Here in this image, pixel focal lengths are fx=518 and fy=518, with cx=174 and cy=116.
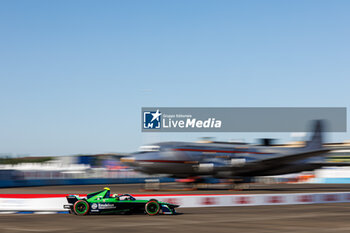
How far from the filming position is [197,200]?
23188 millimetres

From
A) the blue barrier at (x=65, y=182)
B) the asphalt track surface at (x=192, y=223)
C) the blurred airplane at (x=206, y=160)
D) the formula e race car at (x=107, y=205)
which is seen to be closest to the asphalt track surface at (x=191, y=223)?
the asphalt track surface at (x=192, y=223)

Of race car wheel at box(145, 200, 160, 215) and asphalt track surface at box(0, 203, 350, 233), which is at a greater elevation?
race car wheel at box(145, 200, 160, 215)

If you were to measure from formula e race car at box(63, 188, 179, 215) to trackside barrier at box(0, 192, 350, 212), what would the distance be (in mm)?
1907

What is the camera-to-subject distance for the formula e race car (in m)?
18.9

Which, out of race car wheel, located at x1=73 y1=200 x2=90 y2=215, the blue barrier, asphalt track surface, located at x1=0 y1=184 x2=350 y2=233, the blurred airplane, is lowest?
asphalt track surface, located at x1=0 y1=184 x2=350 y2=233

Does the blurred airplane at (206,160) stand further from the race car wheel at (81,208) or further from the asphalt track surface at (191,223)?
the race car wheel at (81,208)

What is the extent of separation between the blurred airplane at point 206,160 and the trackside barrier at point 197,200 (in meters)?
11.8

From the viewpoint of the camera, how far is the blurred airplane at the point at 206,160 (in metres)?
37.8

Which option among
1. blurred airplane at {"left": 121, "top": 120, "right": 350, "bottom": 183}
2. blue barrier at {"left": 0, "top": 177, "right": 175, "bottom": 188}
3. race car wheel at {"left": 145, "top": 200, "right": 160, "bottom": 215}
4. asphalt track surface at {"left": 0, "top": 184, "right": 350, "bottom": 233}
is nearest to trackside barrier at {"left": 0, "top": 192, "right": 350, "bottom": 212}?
asphalt track surface at {"left": 0, "top": 184, "right": 350, "bottom": 233}

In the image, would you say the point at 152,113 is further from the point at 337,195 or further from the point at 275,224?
the point at 275,224

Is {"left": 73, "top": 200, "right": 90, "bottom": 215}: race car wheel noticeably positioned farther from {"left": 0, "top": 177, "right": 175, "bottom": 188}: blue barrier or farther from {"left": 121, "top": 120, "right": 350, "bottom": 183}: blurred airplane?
{"left": 0, "top": 177, "right": 175, "bottom": 188}: blue barrier

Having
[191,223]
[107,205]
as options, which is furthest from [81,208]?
[191,223]

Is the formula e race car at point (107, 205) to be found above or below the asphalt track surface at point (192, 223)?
above

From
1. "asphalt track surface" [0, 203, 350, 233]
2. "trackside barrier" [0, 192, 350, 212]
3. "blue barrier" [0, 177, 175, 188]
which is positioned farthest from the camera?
"blue barrier" [0, 177, 175, 188]
